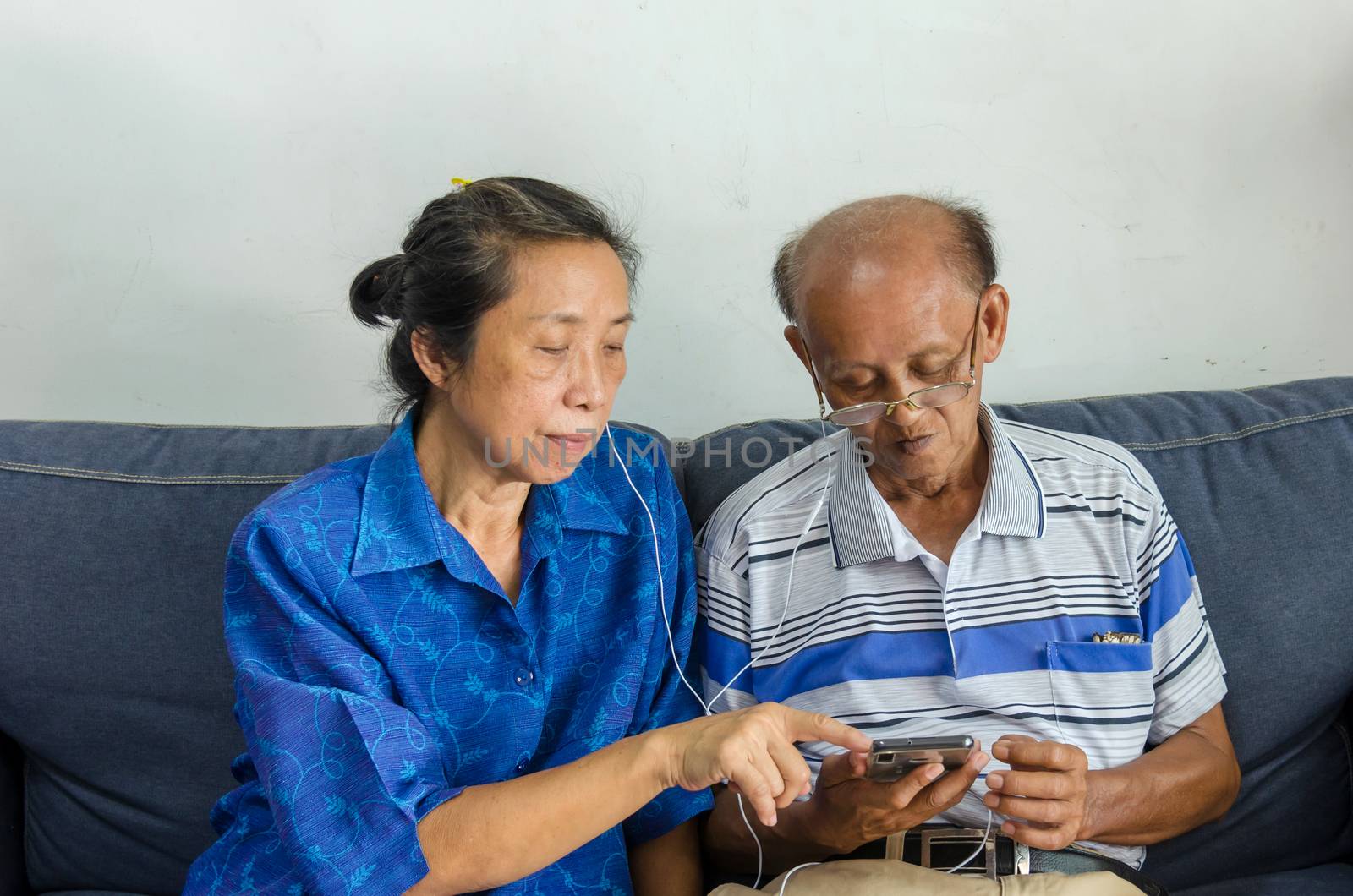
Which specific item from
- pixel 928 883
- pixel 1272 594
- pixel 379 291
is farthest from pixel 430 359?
pixel 1272 594

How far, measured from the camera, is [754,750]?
3.99ft

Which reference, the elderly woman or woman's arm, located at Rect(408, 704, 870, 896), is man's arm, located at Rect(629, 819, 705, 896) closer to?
the elderly woman

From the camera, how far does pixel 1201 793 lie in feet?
4.84

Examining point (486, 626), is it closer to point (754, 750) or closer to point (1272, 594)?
point (754, 750)

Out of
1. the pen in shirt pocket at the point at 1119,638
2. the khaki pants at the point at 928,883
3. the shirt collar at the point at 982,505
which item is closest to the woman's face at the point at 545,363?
the shirt collar at the point at 982,505

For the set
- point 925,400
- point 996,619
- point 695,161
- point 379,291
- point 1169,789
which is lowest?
point 1169,789

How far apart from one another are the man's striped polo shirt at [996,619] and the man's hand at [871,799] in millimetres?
148

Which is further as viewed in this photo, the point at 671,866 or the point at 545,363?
the point at 671,866

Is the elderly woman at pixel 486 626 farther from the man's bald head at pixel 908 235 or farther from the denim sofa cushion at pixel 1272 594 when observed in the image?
the denim sofa cushion at pixel 1272 594

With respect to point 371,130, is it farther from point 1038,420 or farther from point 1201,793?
point 1201,793

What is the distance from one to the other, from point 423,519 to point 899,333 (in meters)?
0.65

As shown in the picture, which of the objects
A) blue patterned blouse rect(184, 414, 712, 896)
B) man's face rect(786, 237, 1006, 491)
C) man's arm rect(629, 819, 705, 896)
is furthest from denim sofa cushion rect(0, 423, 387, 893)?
man's face rect(786, 237, 1006, 491)

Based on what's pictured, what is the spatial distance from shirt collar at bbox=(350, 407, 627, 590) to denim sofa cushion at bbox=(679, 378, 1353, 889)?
766mm

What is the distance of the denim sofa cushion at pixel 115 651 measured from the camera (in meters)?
1.69
